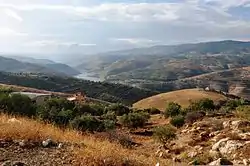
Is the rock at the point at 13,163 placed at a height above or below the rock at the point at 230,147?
above

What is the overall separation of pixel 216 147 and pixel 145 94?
122243 millimetres

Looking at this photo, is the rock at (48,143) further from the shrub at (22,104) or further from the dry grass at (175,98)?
the dry grass at (175,98)

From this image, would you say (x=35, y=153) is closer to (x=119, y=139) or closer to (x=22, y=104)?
(x=119, y=139)

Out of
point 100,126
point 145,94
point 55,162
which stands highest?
point 55,162

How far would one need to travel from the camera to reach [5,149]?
8.21 meters

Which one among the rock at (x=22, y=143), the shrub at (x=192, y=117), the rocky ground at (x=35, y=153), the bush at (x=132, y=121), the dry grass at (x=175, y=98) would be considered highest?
the rock at (x=22, y=143)

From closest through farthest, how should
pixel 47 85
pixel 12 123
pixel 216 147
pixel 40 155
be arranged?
1. pixel 40 155
2. pixel 12 123
3. pixel 216 147
4. pixel 47 85

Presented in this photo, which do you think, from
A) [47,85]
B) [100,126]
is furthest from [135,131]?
[47,85]

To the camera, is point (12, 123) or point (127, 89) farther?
point (127, 89)

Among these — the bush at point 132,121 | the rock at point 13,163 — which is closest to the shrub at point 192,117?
the bush at point 132,121

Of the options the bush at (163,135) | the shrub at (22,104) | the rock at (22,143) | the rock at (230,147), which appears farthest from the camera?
the shrub at (22,104)

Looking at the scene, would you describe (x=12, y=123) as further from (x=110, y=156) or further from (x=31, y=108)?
(x=31, y=108)

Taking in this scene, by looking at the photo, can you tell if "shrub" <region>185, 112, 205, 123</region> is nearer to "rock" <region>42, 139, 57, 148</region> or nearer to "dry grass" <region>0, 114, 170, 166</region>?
"dry grass" <region>0, 114, 170, 166</region>

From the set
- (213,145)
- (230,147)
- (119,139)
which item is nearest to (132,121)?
(213,145)
